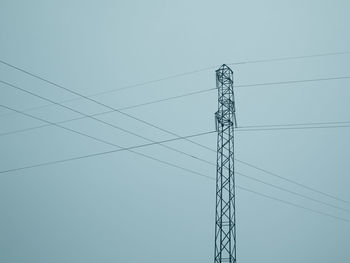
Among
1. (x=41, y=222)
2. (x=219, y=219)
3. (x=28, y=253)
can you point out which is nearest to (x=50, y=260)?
(x=28, y=253)

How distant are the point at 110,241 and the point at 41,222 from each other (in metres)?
24.5

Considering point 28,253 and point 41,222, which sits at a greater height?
point 41,222

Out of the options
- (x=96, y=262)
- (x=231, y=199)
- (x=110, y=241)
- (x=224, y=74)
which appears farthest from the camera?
(x=110, y=241)

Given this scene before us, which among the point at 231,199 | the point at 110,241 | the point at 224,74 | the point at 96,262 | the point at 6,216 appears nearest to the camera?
the point at 231,199

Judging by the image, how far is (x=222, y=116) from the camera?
78.1 feet

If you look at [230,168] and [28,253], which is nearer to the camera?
[230,168]

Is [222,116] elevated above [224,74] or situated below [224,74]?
below

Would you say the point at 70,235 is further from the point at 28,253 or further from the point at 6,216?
the point at 6,216

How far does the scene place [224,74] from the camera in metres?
24.5

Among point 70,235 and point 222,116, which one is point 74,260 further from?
point 222,116

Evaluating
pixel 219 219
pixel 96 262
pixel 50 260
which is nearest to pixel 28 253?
pixel 50 260

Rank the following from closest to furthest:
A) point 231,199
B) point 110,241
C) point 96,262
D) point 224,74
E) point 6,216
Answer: point 231,199
point 224,74
point 96,262
point 110,241
point 6,216

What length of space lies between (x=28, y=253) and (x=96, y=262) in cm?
1810

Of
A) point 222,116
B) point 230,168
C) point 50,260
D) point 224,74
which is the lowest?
point 50,260
